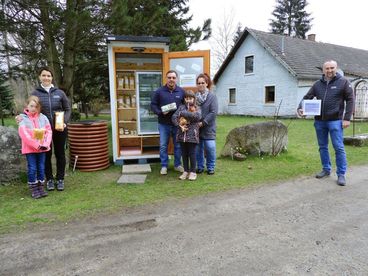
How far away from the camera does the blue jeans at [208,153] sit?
5324 mm

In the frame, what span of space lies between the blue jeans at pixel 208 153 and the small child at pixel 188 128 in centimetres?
37

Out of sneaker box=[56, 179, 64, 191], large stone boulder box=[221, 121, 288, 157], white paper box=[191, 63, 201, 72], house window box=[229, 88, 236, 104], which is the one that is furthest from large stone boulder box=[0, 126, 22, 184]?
house window box=[229, 88, 236, 104]

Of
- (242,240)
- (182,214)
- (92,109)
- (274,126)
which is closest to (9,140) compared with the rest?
(182,214)

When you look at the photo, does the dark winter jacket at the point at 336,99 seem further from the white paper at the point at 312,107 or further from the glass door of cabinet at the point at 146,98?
the glass door of cabinet at the point at 146,98

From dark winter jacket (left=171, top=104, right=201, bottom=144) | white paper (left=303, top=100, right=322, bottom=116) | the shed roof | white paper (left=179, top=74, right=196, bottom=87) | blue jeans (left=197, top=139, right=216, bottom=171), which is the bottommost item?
blue jeans (left=197, top=139, right=216, bottom=171)

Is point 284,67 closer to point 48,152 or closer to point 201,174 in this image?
point 201,174

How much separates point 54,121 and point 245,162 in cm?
392

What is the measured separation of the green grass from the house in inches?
468

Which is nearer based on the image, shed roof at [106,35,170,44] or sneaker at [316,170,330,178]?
sneaker at [316,170,330,178]

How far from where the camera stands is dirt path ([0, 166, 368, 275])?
2459 mm

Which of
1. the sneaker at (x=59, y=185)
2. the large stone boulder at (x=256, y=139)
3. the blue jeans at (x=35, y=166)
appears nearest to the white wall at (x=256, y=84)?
the large stone boulder at (x=256, y=139)

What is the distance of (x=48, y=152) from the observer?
4.39 m

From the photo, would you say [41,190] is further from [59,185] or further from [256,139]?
[256,139]

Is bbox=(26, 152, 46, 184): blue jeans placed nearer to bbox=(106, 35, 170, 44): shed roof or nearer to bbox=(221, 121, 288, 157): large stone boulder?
bbox=(106, 35, 170, 44): shed roof
